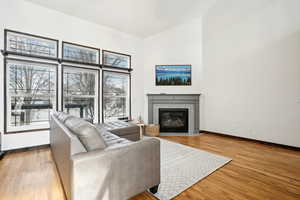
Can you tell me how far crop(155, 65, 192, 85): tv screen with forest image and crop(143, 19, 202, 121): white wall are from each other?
129 millimetres

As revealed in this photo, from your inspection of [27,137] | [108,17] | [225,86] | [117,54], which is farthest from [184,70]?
[27,137]

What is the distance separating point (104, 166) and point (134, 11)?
371 cm

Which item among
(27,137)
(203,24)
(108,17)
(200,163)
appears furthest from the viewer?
(203,24)

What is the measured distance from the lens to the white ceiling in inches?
126

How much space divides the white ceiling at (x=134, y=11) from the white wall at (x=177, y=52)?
27 cm

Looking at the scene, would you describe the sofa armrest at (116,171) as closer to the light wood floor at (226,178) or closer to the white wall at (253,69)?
the light wood floor at (226,178)

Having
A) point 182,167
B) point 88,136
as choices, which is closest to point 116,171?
point 88,136

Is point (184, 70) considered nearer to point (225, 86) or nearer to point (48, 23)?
point (225, 86)

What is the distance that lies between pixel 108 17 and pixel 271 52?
13.1 feet

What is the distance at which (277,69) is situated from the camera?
302 centimetres

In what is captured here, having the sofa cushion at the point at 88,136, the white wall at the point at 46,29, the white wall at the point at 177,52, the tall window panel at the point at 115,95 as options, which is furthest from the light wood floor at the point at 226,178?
the white wall at the point at 177,52

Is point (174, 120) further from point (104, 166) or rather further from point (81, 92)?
point (104, 166)

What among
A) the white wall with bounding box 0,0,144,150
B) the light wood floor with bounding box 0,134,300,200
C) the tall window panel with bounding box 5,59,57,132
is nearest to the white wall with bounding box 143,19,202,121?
the white wall with bounding box 0,0,144,150

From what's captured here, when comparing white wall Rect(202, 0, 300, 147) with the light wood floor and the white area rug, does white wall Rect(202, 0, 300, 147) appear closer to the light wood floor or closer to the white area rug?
the light wood floor
